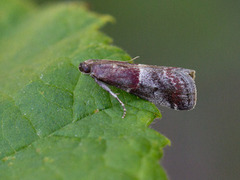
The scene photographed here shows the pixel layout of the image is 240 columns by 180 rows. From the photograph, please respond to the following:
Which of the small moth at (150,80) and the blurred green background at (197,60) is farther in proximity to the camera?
the blurred green background at (197,60)

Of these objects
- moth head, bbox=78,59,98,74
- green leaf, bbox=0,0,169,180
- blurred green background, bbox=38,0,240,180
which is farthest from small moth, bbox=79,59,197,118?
blurred green background, bbox=38,0,240,180

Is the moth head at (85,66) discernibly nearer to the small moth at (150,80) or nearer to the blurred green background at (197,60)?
the small moth at (150,80)

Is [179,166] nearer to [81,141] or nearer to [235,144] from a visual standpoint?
[235,144]

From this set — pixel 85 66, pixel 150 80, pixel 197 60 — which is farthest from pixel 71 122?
pixel 197 60

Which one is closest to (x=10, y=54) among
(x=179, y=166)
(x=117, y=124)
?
(x=117, y=124)

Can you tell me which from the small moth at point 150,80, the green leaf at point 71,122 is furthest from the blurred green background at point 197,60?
the green leaf at point 71,122

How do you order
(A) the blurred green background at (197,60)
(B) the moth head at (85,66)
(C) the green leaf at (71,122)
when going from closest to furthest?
(C) the green leaf at (71,122) < (B) the moth head at (85,66) < (A) the blurred green background at (197,60)
